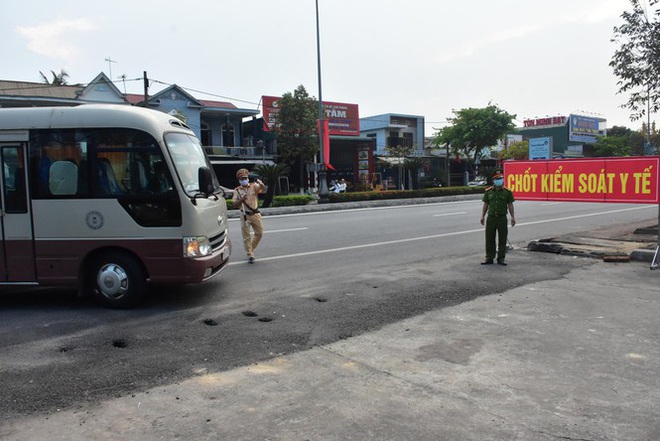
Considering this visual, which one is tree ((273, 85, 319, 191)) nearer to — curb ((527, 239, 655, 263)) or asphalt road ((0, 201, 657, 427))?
asphalt road ((0, 201, 657, 427))

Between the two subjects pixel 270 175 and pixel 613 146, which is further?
Result: pixel 613 146

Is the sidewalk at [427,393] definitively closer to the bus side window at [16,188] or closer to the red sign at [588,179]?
the bus side window at [16,188]

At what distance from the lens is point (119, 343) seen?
5.05m

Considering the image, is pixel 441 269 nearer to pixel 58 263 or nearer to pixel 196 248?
pixel 196 248

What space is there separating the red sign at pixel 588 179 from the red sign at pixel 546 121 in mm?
68644

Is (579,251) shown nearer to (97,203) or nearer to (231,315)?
(231,315)

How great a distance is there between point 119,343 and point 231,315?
4.42 feet

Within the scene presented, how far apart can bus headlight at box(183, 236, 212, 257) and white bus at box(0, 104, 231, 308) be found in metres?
0.01

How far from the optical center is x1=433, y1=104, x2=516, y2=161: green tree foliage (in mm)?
42750

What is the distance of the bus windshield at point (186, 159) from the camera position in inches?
252

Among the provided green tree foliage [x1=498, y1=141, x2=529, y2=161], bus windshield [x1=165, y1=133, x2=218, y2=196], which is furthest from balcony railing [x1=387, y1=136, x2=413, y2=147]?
bus windshield [x1=165, y1=133, x2=218, y2=196]

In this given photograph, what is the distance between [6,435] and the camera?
129 inches

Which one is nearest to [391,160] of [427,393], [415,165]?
[415,165]

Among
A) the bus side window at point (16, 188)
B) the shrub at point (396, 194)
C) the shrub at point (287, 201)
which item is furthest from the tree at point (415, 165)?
the bus side window at point (16, 188)
